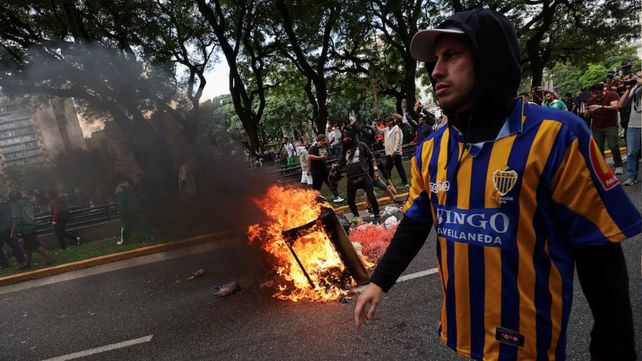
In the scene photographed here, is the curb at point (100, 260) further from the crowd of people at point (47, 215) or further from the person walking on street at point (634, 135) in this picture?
the person walking on street at point (634, 135)

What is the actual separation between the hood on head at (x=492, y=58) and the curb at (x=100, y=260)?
7310 mm

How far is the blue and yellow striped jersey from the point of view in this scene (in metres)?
1.13

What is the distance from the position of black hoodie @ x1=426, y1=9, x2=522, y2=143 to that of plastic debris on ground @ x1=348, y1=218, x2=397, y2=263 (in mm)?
4023

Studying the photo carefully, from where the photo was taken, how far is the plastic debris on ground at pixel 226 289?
498cm

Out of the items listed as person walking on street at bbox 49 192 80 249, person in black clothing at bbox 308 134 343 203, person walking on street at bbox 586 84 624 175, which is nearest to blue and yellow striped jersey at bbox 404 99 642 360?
person walking on street at bbox 586 84 624 175

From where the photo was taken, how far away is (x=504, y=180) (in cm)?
121

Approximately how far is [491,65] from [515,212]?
1.52ft

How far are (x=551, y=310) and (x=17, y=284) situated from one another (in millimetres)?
9829

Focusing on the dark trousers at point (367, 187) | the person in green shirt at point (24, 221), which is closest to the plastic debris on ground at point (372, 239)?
the dark trousers at point (367, 187)

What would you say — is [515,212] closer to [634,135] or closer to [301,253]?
[301,253]

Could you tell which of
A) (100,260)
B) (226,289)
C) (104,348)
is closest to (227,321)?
(226,289)

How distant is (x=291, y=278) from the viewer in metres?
4.95

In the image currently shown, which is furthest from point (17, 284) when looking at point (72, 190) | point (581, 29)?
point (581, 29)

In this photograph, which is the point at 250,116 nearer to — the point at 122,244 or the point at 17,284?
the point at 122,244
